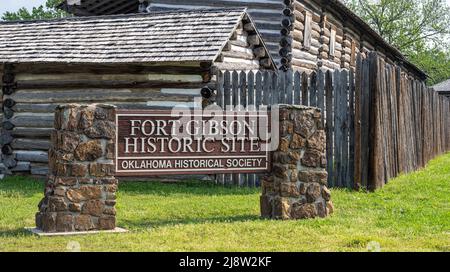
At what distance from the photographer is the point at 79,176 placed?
7855 mm

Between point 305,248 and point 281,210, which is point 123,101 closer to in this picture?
point 281,210

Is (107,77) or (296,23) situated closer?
(107,77)

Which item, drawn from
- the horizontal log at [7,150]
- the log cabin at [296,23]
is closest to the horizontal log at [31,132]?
the horizontal log at [7,150]

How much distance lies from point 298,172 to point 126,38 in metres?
6.44

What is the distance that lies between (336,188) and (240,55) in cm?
375

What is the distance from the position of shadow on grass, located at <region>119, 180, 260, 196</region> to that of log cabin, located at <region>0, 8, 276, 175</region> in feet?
5.09

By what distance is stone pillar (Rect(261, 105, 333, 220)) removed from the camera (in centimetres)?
883

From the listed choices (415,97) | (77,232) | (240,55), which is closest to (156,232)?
(77,232)

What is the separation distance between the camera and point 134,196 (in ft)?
37.1

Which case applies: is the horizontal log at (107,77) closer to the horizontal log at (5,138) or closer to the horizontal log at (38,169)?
the horizontal log at (5,138)

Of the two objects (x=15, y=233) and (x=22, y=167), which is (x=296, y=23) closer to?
(x=22, y=167)

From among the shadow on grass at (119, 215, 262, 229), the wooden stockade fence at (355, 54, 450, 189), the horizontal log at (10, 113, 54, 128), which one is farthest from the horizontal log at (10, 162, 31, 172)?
the wooden stockade fence at (355, 54, 450, 189)

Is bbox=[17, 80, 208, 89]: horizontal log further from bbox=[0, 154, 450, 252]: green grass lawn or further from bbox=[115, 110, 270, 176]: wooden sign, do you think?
bbox=[115, 110, 270, 176]: wooden sign

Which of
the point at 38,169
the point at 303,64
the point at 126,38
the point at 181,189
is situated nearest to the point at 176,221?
the point at 181,189
